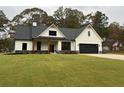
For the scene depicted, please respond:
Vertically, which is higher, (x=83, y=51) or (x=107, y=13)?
(x=107, y=13)

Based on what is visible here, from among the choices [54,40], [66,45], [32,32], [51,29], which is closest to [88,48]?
[66,45]

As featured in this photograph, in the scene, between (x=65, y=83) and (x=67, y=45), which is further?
(x=67, y=45)

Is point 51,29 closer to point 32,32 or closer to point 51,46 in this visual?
point 51,46

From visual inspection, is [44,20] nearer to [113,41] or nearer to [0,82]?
[113,41]

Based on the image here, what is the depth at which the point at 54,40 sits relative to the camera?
136 feet

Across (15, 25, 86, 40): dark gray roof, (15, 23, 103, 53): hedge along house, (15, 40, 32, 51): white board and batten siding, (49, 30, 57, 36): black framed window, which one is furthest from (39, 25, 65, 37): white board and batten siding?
→ (15, 40, 32, 51): white board and batten siding

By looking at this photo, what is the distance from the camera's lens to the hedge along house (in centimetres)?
4056

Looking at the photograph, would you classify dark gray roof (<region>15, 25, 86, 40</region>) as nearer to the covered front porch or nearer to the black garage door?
the covered front porch

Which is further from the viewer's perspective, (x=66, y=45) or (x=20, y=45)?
(x=66, y=45)

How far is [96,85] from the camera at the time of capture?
1092 cm
